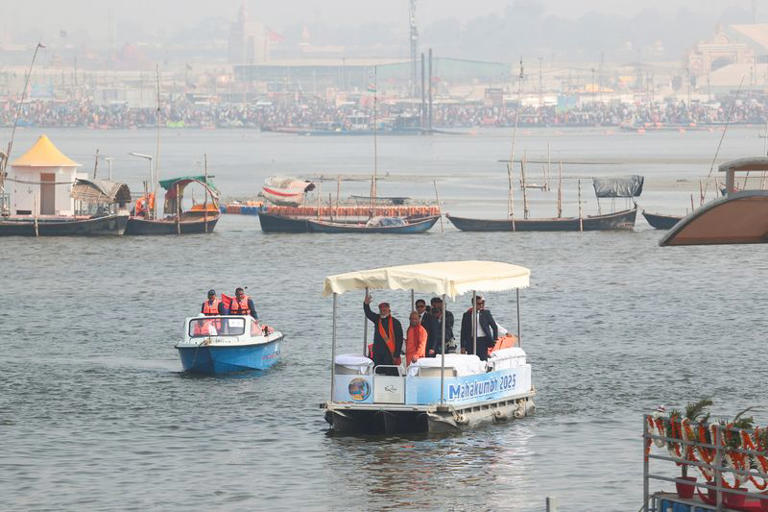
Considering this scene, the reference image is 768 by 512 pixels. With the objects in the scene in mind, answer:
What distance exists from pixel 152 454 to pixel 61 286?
3155 centimetres

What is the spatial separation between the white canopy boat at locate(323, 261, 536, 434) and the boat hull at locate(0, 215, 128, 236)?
157 ft

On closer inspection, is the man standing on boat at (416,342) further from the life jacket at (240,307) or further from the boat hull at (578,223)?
the boat hull at (578,223)

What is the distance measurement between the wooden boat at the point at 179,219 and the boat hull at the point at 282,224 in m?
2.76

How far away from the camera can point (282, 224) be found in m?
79.1

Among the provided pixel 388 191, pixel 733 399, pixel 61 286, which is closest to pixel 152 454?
pixel 733 399

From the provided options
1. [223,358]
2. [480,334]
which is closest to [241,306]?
[223,358]

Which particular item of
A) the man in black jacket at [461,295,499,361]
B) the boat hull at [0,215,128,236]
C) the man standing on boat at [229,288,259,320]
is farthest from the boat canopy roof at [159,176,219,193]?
the man in black jacket at [461,295,499,361]

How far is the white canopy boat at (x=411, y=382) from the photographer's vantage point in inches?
953

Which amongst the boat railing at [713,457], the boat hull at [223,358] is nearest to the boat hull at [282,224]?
the boat hull at [223,358]

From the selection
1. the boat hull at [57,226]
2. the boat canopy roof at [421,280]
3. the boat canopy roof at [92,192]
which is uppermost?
the boat canopy roof at [92,192]

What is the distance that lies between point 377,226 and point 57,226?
16257 mm

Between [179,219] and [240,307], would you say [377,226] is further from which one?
[240,307]

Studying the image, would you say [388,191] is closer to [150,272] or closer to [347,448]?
[150,272]

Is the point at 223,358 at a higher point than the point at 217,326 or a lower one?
lower
